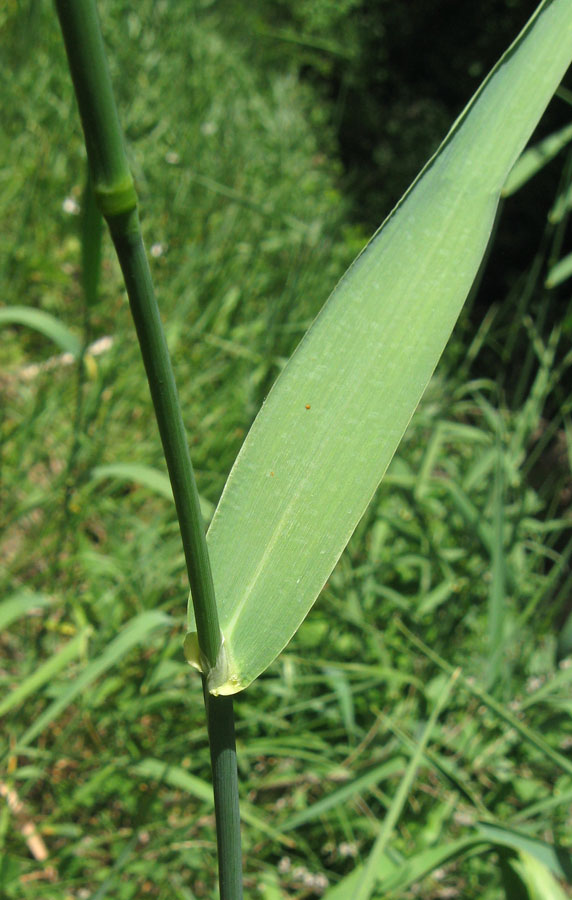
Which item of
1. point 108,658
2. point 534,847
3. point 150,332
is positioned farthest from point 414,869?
point 150,332

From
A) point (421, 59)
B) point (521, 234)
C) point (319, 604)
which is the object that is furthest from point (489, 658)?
point (421, 59)

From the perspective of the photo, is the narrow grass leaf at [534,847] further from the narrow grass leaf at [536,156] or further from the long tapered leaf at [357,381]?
the narrow grass leaf at [536,156]

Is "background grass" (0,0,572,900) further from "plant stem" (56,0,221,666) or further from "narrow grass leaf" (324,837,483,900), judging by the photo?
"plant stem" (56,0,221,666)

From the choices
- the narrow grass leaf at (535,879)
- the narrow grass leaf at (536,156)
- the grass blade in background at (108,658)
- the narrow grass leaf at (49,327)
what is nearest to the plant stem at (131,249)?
the narrow grass leaf at (535,879)

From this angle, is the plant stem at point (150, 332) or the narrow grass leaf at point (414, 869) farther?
the narrow grass leaf at point (414, 869)

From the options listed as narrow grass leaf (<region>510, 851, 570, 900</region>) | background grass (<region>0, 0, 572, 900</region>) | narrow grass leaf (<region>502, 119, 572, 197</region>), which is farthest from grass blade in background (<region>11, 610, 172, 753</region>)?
narrow grass leaf (<region>502, 119, 572, 197</region>)

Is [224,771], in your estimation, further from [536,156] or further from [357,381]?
[536,156]

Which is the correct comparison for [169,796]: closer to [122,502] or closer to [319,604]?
[319,604]
